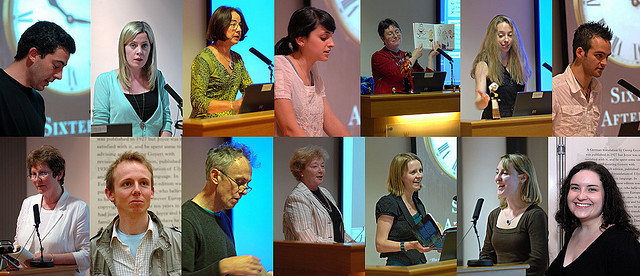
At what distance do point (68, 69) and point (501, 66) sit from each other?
267 cm

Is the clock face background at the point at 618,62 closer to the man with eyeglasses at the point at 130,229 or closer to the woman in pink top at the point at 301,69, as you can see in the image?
the woman in pink top at the point at 301,69

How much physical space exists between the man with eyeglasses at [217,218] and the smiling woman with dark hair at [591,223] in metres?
1.97

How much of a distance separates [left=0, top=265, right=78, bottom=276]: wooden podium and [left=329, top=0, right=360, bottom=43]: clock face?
2196 millimetres

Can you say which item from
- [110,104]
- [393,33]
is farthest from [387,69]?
[110,104]

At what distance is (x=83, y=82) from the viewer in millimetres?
4281

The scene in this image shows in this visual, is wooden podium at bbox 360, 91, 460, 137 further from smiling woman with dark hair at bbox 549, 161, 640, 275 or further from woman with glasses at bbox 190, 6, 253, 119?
smiling woman with dark hair at bbox 549, 161, 640, 275

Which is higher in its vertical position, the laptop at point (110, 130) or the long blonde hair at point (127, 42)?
the long blonde hair at point (127, 42)

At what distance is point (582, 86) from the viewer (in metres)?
4.62

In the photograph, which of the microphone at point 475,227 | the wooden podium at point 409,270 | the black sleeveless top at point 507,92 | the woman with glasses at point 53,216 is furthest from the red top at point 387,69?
the woman with glasses at point 53,216

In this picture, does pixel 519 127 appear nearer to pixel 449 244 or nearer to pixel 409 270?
pixel 449 244

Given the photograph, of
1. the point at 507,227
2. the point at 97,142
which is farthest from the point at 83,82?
the point at 507,227

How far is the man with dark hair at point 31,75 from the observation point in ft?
13.8

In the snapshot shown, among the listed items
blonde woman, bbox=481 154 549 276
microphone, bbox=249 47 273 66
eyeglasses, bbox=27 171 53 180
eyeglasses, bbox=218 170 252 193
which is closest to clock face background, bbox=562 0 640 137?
blonde woman, bbox=481 154 549 276

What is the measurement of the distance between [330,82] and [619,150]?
1.91 meters
